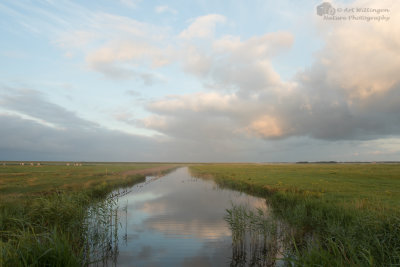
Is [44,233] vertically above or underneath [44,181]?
above

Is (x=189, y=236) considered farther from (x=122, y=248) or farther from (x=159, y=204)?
(x=159, y=204)

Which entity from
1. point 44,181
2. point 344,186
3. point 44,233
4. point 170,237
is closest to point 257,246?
point 170,237

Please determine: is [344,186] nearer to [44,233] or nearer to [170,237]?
[170,237]

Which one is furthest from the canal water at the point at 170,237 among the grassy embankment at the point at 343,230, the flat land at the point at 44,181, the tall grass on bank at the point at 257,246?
the flat land at the point at 44,181

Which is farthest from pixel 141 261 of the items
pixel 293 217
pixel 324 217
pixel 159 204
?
pixel 159 204

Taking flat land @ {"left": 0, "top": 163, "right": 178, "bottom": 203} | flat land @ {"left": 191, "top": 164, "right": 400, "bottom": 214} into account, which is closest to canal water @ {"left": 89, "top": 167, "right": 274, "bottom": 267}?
flat land @ {"left": 191, "top": 164, "right": 400, "bottom": 214}

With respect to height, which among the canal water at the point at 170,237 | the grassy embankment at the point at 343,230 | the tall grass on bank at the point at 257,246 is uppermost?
the grassy embankment at the point at 343,230

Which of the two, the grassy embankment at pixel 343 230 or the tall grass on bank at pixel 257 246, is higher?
the grassy embankment at pixel 343 230

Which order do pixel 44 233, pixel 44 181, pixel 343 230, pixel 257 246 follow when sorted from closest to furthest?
pixel 44 233 → pixel 343 230 → pixel 257 246 → pixel 44 181

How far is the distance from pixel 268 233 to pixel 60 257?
10072 mm

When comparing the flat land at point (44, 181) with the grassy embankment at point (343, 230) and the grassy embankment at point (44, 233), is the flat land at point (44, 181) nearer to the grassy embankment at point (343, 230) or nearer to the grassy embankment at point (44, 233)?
the grassy embankment at point (44, 233)

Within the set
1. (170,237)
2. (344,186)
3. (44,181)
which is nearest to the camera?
(170,237)

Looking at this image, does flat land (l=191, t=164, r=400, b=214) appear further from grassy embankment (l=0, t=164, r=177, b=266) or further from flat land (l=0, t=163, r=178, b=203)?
flat land (l=0, t=163, r=178, b=203)

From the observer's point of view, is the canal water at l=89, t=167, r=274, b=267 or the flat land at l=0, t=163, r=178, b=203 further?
the flat land at l=0, t=163, r=178, b=203
